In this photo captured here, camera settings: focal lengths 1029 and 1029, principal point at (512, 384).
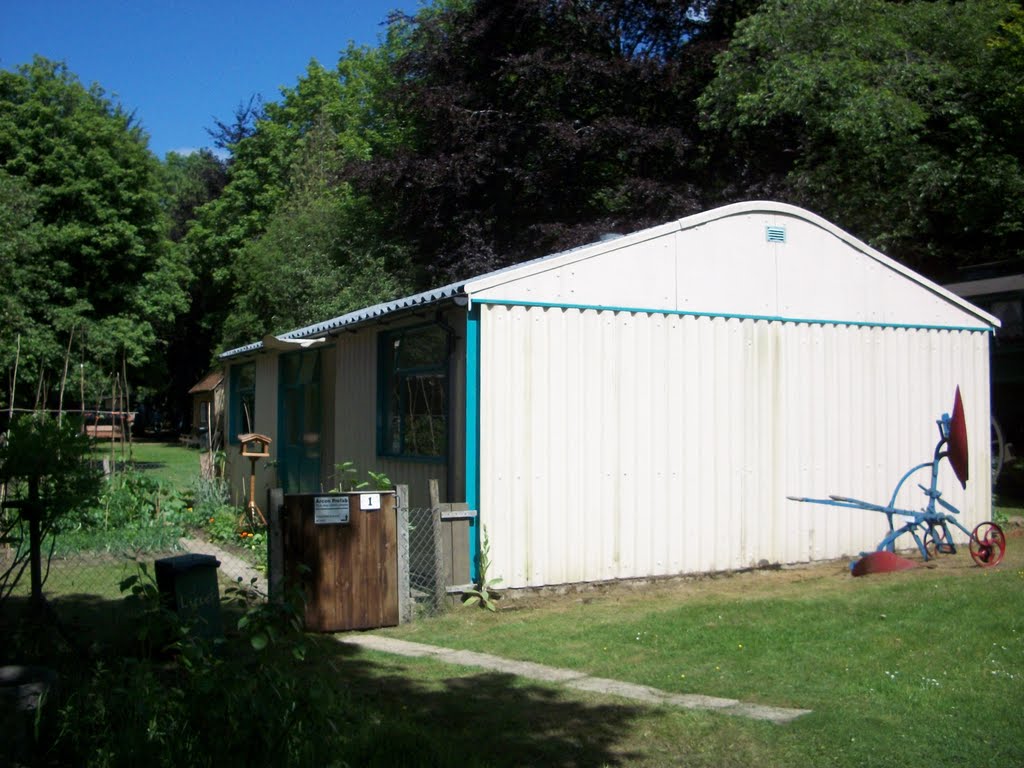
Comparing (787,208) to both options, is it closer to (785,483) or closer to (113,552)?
(785,483)

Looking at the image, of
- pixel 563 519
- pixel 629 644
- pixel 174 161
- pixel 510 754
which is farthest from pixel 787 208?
pixel 174 161

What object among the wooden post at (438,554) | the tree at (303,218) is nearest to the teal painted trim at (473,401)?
the wooden post at (438,554)

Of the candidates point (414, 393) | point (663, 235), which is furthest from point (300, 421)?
point (663, 235)

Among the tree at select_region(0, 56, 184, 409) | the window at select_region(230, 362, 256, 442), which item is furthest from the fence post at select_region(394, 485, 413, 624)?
the tree at select_region(0, 56, 184, 409)

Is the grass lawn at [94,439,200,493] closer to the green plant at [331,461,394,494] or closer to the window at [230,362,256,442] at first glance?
the window at [230,362,256,442]

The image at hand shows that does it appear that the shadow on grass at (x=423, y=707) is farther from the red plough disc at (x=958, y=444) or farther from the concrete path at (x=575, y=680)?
the red plough disc at (x=958, y=444)

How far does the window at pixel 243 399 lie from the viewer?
17594 millimetres

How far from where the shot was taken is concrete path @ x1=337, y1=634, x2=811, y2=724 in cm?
610

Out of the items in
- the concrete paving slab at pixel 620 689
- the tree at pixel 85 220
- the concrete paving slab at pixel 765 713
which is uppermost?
the tree at pixel 85 220

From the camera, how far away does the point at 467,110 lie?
23547 millimetres

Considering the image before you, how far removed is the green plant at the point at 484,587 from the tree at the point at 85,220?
63.7 ft

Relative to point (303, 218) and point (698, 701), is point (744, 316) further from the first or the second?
point (303, 218)

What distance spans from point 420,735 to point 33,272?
23.5 m

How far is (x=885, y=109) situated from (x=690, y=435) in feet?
33.2
